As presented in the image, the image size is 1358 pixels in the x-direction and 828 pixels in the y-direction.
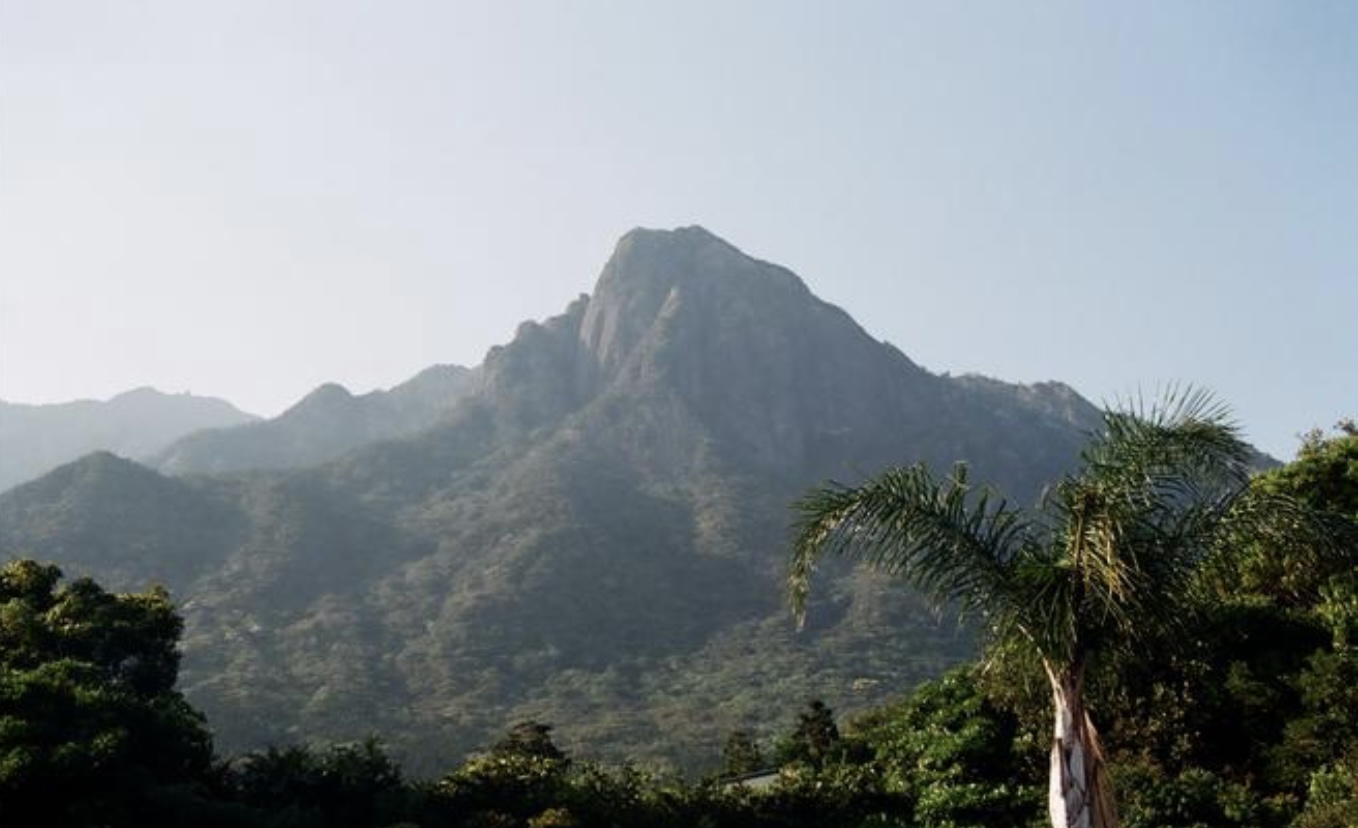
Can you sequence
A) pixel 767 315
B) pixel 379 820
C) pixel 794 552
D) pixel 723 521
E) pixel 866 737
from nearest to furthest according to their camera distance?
pixel 794 552, pixel 379 820, pixel 866 737, pixel 723 521, pixel 767 315

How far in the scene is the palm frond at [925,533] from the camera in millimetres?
11930

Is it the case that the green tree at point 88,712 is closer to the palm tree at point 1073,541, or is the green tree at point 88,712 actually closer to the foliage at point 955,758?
the palm tree at point 1073,541

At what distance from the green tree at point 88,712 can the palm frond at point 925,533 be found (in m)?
9.71

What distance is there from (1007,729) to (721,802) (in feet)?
19.7

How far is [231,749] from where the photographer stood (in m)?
68.5

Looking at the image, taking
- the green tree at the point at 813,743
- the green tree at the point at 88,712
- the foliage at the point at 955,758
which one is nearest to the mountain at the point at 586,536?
the green tree at the point at 813,743

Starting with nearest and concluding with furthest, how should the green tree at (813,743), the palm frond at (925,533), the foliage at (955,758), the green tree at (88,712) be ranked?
1. the palm frond at (925,533)
2. the green tree at (88,712)
3. the foliage at (955,758)
4. the green tree at (813,743)

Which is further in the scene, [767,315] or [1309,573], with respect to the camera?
[767,315]

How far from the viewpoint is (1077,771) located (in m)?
10.6

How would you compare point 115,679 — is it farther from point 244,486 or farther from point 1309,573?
point 244,486

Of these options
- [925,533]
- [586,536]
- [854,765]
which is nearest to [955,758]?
[854,765]

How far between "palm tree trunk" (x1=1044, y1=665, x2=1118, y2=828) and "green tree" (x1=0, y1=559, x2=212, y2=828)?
37.0ft

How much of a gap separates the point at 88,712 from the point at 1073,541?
45.0 feet

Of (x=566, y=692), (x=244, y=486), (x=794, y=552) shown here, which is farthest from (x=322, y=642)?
(x=794, y=552)
